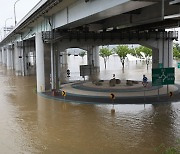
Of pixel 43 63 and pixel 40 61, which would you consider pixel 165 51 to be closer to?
pixel 43 63

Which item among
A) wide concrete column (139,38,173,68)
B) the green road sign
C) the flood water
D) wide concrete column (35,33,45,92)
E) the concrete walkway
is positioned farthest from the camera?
wide concrete column (139,38,173,68)

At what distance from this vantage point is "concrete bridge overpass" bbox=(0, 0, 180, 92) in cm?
1565

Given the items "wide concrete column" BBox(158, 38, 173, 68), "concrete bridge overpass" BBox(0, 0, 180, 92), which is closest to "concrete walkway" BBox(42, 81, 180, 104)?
"concrete bridge overpass" BBox(0, 0, 180, 92)

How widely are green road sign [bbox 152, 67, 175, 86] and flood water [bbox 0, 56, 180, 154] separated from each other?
173cm

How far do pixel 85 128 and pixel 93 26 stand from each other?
1490 centimetres

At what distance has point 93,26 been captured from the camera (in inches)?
1094

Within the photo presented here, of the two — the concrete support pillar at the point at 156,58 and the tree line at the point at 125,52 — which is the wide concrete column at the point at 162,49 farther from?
the tree line at the point at 125,52

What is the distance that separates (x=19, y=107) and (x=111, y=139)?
982 cm

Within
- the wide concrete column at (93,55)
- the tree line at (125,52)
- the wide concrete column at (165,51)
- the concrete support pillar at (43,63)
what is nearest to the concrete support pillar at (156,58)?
the wide concrete column at (165,51)

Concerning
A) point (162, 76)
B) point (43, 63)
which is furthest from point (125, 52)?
point (162, 76)

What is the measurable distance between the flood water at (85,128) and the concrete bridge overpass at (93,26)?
540cm

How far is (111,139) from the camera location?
12945 millimetres

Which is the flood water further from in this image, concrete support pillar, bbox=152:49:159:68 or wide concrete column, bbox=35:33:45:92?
concrete support pillar, bbox=152:49:159:68

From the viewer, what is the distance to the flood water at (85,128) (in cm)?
1202
